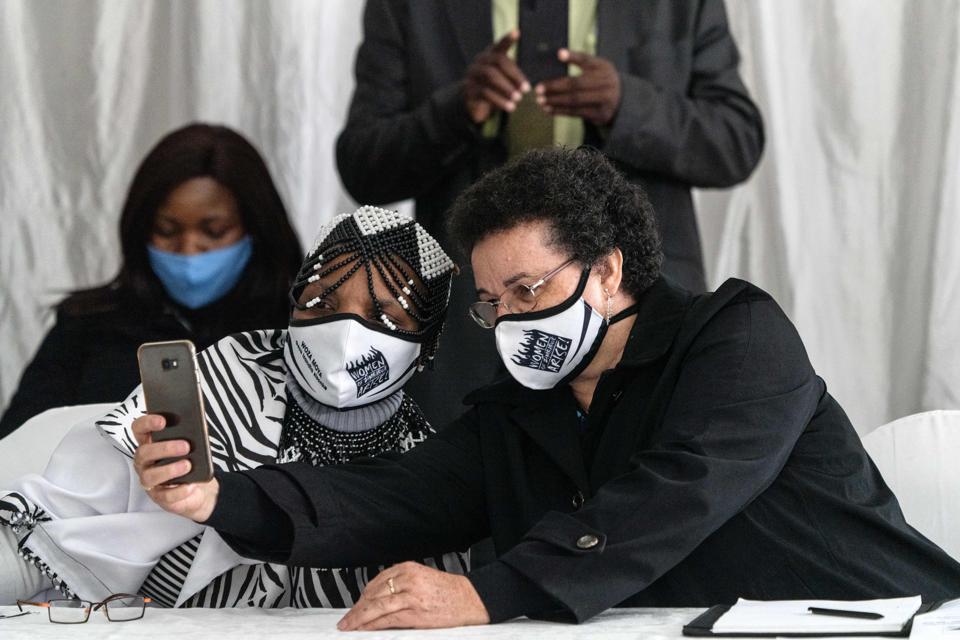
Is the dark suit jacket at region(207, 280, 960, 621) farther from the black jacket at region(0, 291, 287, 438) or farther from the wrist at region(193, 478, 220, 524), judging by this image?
the black jacket at region(0, 291, 287, 438)

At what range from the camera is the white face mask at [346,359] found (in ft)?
7.76

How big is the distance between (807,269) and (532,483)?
2287 mm

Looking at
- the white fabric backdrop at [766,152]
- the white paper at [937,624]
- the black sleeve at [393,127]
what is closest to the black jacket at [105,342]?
the white fabric backdrop at [766,152]

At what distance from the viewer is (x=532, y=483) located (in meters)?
2.28

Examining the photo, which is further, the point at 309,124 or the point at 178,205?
the point at 309,124

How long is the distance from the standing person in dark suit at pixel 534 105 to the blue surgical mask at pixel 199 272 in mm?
440

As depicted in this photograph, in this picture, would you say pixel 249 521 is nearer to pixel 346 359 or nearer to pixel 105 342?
pixel 346 359

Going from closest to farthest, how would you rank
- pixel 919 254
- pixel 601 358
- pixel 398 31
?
pixel 601 358
pixel 398 31
pixel 919 254

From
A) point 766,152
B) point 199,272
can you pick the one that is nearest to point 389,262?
point 199,272

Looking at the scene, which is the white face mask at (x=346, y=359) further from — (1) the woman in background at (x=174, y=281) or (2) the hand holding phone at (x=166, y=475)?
(1) the woman in background at (x=174, y=281)

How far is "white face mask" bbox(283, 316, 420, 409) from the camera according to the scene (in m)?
2.37

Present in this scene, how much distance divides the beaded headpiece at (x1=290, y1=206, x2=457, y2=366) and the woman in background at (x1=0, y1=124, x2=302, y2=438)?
1.21 m

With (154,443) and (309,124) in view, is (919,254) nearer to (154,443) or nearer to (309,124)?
(309,124)

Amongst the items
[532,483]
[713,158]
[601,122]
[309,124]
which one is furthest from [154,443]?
[309,124]
